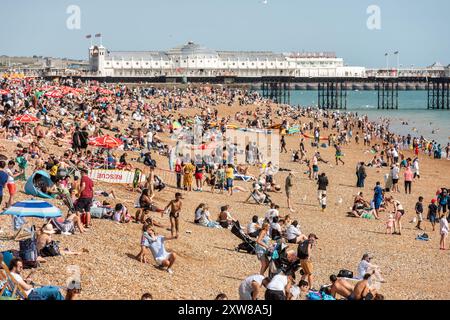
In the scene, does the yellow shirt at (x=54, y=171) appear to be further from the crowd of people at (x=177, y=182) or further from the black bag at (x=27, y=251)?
the black bag at (x=27, y=251)

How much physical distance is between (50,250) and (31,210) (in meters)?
0.71

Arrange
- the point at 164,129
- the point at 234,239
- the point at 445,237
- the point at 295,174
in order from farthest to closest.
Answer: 1. the point at 164,129
2. the point at 295,174
3. the point at 445,237
4. the point at 234,239

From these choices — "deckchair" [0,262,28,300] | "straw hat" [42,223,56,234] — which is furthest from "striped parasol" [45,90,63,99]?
"deckchair" [0,262,28,300]

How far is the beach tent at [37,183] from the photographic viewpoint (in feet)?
46.5

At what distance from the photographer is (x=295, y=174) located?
25.8m

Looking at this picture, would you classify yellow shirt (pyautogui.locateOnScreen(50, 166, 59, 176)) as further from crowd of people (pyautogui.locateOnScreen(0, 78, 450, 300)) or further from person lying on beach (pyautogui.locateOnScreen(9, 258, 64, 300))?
person lying on beach (pyautogui.locateOnScreen(9, 258, 64, 300))

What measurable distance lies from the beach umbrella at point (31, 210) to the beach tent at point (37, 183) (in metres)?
3.19

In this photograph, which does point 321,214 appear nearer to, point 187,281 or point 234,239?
point 234,239

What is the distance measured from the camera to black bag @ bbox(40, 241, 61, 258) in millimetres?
10562

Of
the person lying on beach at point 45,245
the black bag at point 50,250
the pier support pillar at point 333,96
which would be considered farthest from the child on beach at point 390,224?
the pier support pillar at point 333,96

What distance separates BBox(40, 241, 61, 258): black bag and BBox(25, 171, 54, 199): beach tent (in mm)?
3616
